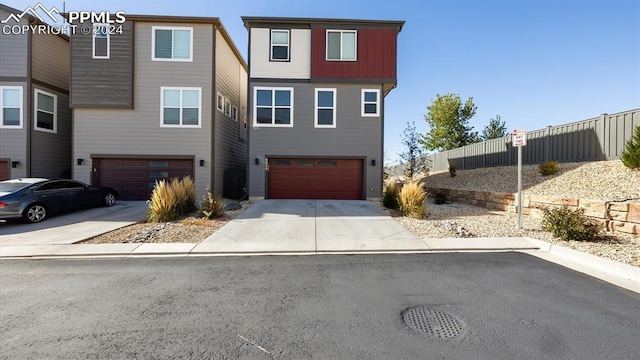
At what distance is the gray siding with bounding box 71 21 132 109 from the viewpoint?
12570mm

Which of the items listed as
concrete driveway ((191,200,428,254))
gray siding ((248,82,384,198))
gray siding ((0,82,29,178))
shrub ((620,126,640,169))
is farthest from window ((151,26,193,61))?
shrub ((620,126,640,169))

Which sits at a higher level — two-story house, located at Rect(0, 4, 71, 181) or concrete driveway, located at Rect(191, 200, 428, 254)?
two-story house, located at Rect(0, 4, 71, 181)

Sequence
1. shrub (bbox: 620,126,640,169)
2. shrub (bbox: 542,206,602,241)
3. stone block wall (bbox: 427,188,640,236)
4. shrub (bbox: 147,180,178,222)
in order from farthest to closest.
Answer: shrub (bbox: 147,180,178,222) → shrub (bbox: 620,126,640,169) → stone block wall (bbox: 427,188,640,236) → shrub (bbox: 542,206,602,241)

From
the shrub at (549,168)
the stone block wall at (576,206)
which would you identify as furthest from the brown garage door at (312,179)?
the shrub at (549,168)

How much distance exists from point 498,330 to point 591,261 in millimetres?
3481

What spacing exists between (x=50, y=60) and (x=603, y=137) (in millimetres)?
23847

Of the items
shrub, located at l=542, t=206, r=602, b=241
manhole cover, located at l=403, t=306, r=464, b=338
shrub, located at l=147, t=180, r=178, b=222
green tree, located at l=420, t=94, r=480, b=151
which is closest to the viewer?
manhole cover, located at l=403, t=306, r=464, b=338

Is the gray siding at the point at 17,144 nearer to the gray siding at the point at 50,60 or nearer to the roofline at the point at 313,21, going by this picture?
the gray siding at the point at 50,60

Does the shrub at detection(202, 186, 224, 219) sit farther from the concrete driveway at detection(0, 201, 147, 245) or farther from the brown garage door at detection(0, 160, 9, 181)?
the brown garage door at detection(0, 160, 9, 181)

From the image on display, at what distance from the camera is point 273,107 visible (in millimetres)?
13477

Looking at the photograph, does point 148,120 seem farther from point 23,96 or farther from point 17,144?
point 17,144

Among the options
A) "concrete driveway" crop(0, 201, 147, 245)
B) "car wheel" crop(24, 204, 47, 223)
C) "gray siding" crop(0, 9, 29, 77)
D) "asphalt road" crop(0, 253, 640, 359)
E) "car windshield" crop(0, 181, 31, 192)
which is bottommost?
"asphalt road" crop(0, 253, 640, 359)

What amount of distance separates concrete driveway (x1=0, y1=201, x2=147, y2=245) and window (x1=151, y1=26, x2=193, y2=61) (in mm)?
7085

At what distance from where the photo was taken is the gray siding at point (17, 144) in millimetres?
12508
